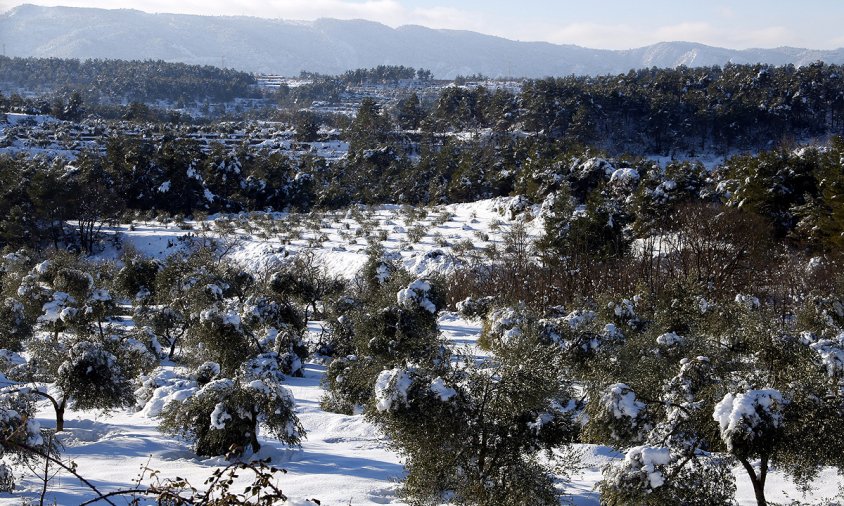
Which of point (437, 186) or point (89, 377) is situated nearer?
point (89, 377)

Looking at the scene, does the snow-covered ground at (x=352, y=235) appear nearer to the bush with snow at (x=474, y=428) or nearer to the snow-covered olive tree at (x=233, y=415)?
the snow-covered olive tree at (x=233, y=415)

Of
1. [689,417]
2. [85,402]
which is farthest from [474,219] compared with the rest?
[689,417]

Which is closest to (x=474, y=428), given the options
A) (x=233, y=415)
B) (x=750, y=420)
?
(x=750, y=420)

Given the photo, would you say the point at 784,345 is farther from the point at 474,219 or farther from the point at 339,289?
the point at 474,219

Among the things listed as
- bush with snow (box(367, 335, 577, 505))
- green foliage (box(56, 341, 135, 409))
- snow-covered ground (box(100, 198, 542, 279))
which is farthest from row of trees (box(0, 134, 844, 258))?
bush with snow (box(367, 335, 577, 505))

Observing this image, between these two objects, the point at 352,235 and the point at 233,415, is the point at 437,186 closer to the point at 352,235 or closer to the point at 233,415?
the point at 352,235

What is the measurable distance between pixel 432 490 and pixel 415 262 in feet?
77.6

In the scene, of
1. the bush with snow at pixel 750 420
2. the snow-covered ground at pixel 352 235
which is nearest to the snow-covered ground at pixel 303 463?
the bush with snow at pixel 750 420

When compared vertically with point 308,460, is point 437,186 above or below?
above

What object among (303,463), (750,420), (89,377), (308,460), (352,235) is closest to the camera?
(750,420)

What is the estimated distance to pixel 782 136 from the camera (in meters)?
58.9

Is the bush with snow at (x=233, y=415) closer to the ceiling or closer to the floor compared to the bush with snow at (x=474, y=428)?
closer to the floor

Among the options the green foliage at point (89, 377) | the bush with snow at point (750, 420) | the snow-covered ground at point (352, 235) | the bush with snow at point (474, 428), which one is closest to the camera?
the bush with snow at point (750, 420)

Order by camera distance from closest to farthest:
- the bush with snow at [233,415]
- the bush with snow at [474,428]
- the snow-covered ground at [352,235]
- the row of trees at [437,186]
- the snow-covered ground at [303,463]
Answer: the bush with snow at [474,428]
the snow-covered ground at [303,463]
the bush with snow at [233,415]
the row of trees at [437,186]
the snow-covered ground at [352,235]
